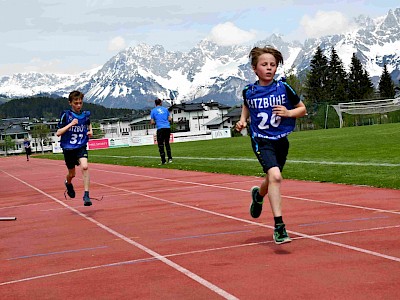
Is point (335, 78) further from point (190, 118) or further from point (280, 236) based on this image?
point (280, 236)

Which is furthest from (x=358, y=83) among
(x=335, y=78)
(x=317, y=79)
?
(x=317, y=79)

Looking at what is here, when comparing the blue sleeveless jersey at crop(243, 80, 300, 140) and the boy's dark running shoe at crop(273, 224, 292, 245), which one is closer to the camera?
the boy's dark running shoe at crop(273, 224, 292, 245)

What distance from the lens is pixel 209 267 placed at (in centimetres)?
541

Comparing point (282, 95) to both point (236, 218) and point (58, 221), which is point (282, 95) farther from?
point (58, 221)

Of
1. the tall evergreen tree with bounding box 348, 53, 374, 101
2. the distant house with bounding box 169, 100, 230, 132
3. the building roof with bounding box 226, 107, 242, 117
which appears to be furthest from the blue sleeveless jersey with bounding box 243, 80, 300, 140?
the distant house with bounding box 169, 100, 230, 132

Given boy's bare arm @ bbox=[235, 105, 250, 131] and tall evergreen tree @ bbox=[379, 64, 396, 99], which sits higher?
tall evergreen tree @ bbox=[379, 64, 396, 99]

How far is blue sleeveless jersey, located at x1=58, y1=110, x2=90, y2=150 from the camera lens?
1047 cm

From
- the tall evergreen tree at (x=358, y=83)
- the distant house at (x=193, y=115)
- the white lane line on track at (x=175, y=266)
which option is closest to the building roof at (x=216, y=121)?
the distant house at (x=193, y=115)

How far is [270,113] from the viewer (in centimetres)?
662

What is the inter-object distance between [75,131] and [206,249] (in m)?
5.03

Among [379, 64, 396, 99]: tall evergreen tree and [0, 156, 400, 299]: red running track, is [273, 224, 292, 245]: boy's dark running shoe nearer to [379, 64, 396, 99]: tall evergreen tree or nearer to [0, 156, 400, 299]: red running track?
[0, 156, 400, 299]: red running track

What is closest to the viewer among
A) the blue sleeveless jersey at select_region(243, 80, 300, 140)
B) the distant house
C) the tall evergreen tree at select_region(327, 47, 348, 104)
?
the blue sleeveless jersey at select_region(243, 80, 300, 140)

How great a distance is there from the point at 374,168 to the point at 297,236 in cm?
804

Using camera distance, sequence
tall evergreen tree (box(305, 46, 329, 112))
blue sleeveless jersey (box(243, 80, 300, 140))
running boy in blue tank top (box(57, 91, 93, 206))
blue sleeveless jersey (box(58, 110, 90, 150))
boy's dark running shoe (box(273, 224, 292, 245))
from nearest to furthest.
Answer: boy's dark running shoe (box(273, 224, 292, 245))
blue sleeveless jersey (box(243, 80, 300, 140))
running boy in blue tank top (box(57, 91, 93, 206))
blue sleeveless jersey (box(58, 110, 90, 150))
tall evergreen tree (box(305, 46, 329, 112))
